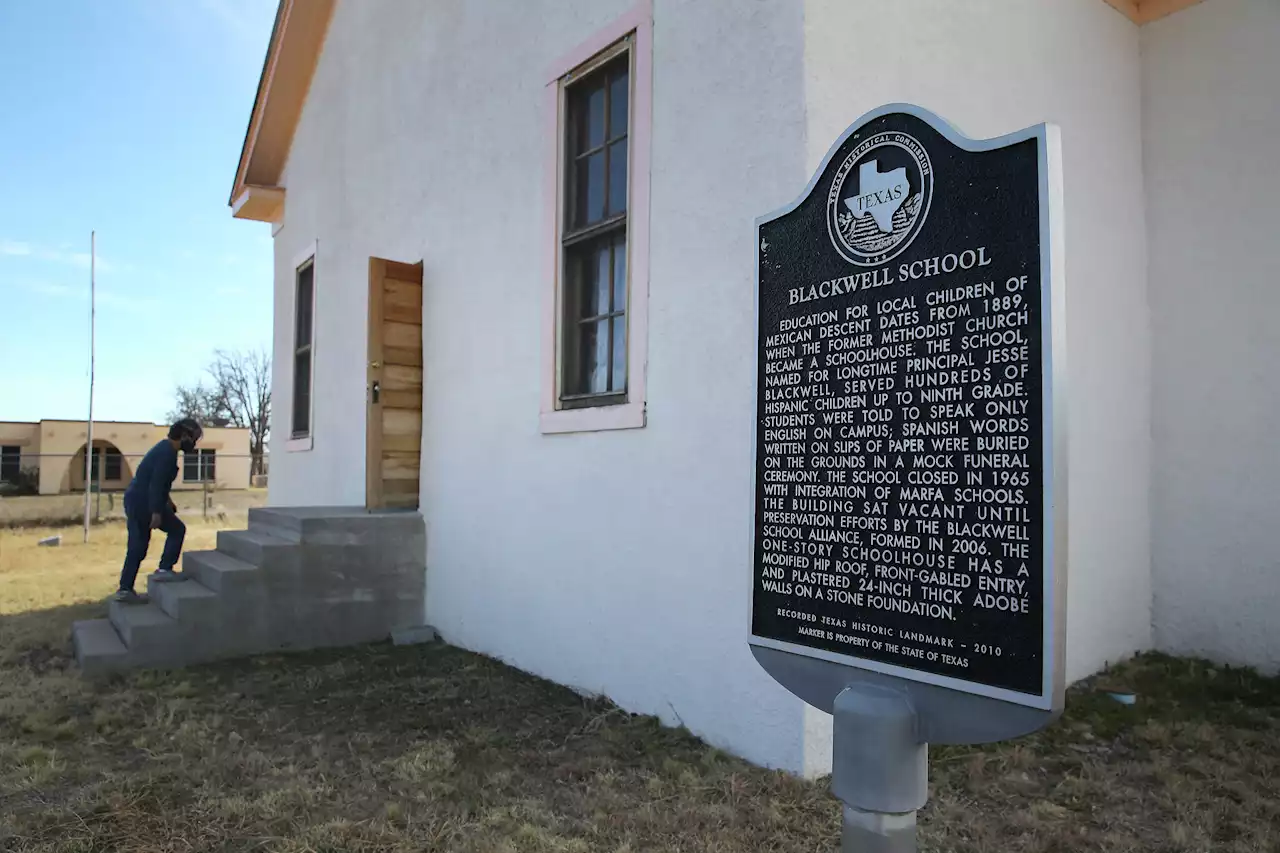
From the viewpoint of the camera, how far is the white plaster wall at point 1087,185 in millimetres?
4516

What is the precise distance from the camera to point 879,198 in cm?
231

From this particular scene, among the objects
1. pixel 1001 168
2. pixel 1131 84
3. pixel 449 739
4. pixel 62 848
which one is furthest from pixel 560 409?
pixel 1131 84

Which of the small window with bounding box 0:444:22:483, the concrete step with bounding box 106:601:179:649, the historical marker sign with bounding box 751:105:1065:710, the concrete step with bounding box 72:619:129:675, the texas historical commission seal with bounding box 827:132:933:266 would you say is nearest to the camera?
the historical marker sign with bounding box 751:105:1065:710

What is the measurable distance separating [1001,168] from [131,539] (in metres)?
7.20

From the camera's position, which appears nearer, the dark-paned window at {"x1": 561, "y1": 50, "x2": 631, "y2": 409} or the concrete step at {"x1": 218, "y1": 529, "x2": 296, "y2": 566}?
the dark-paned window at {"x1": 561, "y1": 50, "x2": 631, "y2": 409}

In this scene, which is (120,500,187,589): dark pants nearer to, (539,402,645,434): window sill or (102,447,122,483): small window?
(539,402,645,434): window sill

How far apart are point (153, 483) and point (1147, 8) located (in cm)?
808

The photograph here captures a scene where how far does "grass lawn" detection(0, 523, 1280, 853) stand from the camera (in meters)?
3.31

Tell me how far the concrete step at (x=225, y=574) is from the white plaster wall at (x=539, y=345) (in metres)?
1.26

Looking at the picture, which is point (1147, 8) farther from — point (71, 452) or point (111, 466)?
point (111, 466)

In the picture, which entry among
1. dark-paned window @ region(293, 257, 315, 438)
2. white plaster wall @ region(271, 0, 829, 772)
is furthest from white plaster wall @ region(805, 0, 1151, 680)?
dark-paned window @ region(293, 257, 315, 438)

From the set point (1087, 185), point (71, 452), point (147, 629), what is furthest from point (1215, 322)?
point (71, 452)

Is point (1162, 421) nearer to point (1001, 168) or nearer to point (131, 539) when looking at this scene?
point (1001, 168)

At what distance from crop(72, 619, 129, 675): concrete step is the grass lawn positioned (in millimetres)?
127
